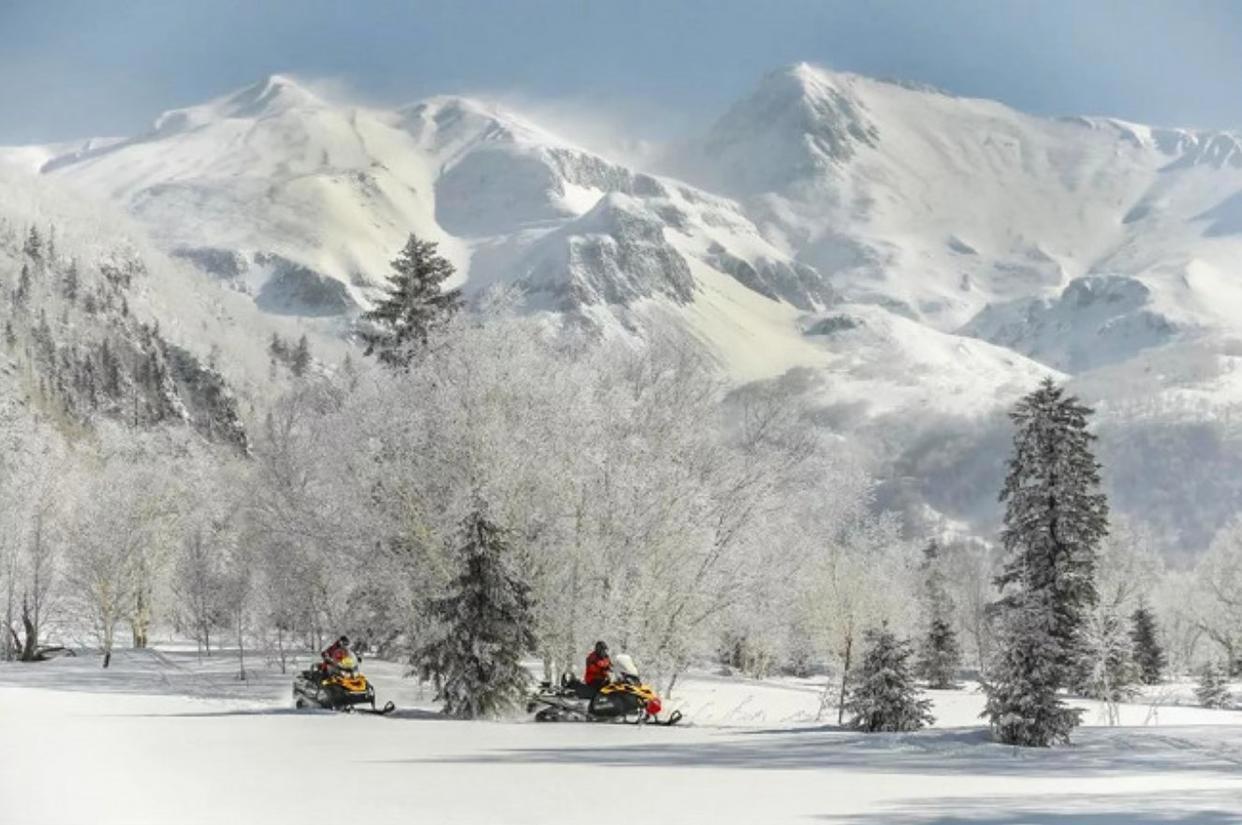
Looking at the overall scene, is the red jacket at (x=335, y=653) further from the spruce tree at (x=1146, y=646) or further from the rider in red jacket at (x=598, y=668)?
the spruce tree at (x=1146, y=646)

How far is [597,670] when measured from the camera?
2273cm

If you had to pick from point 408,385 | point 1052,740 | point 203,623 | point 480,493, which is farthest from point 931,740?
point 203,623

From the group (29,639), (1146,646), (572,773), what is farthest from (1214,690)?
(29,639)

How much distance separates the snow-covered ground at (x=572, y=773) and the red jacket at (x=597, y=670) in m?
1.60

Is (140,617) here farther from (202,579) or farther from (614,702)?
(614,702)

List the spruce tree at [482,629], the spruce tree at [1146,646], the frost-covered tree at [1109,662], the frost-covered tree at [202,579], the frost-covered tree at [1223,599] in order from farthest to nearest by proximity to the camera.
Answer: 1. the frost-covered tree at [1223,599]
2. the spruce tree at [1146,646]
3. the frost-covered tree at [202,579]
4. the frost-covered tree at [1109,662]
5. the spruce tree at [482,629]

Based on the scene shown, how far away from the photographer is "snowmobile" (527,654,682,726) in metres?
22.4

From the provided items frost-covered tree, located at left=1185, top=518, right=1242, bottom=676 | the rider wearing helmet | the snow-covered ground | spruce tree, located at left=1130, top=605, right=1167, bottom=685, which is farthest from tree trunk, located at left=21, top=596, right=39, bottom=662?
frost-covered tree, located at left=1185, top=518, right=1242, bottom=676

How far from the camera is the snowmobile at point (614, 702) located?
2239cm

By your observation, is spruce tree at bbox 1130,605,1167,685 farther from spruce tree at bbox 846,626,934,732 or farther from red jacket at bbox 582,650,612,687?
red jacket at bbox 582,650,612,687

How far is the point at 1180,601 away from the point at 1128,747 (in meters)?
115

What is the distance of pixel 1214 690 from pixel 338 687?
4802 centimetres

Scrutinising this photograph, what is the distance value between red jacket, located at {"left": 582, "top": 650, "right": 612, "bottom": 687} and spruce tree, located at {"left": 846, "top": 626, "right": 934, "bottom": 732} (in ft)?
21.4

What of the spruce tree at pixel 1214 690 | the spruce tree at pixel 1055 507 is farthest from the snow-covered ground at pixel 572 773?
the spruce tree at pixel 1214 690
